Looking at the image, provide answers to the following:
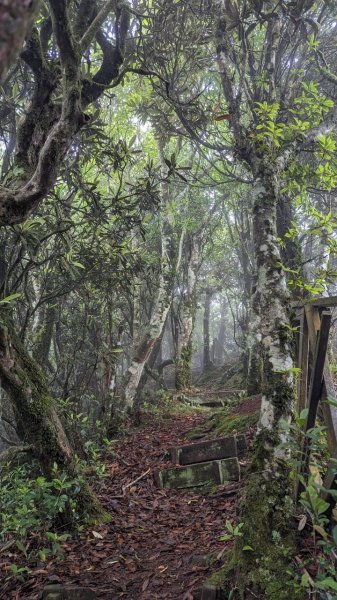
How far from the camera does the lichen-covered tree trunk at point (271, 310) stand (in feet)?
12.6

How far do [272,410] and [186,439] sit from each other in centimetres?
460

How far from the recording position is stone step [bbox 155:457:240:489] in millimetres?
5902

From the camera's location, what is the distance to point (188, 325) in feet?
47.9

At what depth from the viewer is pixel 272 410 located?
3.83m

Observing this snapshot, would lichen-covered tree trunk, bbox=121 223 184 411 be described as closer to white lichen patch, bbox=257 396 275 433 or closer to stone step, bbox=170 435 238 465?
stone step, bbox=170 435 238 465

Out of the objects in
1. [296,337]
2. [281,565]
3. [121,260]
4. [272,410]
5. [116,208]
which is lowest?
[281,565]

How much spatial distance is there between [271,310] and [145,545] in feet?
9.87

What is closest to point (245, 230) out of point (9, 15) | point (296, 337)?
point (296, 337)

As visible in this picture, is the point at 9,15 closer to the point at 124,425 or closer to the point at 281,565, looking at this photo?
the point at 281,565

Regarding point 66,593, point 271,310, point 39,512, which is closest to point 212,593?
point 66,593

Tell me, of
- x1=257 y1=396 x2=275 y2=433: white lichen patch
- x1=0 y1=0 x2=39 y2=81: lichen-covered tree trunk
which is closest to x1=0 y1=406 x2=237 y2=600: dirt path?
x1=257 y1=396 x2=275 y2=433: white lichen patch

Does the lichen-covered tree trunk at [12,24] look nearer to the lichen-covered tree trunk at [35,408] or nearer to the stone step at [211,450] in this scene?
the lichen-covered tree trunk at [35,408]

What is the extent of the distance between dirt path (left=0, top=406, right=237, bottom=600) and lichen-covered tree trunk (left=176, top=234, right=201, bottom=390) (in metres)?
7.27

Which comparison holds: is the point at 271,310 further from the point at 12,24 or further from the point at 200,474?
the point at 12,24
